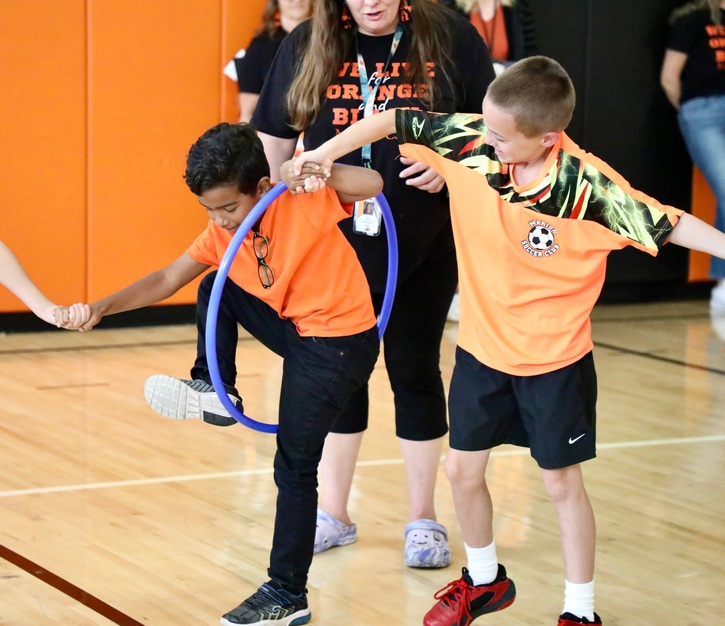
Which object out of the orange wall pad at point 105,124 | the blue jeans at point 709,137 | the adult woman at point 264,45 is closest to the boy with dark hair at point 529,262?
the adult woman at point 264,45

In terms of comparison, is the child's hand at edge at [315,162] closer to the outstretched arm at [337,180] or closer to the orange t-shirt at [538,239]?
the outstretched arm at [337,180]

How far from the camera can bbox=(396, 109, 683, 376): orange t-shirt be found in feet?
8.06

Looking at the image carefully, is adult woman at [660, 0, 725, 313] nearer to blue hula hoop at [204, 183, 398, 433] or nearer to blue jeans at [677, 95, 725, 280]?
blue jeans at [677, 95, 725, 280]

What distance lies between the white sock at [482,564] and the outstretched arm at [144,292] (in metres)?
0.91

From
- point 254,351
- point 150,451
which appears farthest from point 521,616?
point 254,351

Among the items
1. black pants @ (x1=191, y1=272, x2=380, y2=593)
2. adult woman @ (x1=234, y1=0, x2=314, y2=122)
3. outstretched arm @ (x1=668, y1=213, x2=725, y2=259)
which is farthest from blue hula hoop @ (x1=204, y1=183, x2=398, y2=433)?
adult woman @ (x1=234, y1=0, x2=314, y2=122)

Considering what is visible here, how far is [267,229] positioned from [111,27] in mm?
3762

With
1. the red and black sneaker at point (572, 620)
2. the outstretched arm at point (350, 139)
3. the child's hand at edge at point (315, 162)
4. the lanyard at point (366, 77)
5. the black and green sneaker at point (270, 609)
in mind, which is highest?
the lanyard at point (366, 77)

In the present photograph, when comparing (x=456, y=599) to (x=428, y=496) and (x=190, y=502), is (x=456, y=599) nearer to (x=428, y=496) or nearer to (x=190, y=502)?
(x=428, y=496)

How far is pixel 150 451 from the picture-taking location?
4.07 m

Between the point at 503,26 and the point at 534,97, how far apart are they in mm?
4130

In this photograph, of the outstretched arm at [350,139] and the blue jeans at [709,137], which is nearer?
the outstretched arm at [350,139]

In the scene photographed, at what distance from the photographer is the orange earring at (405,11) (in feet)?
9.98

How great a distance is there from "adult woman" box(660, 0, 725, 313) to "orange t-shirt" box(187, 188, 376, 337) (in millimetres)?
4691
